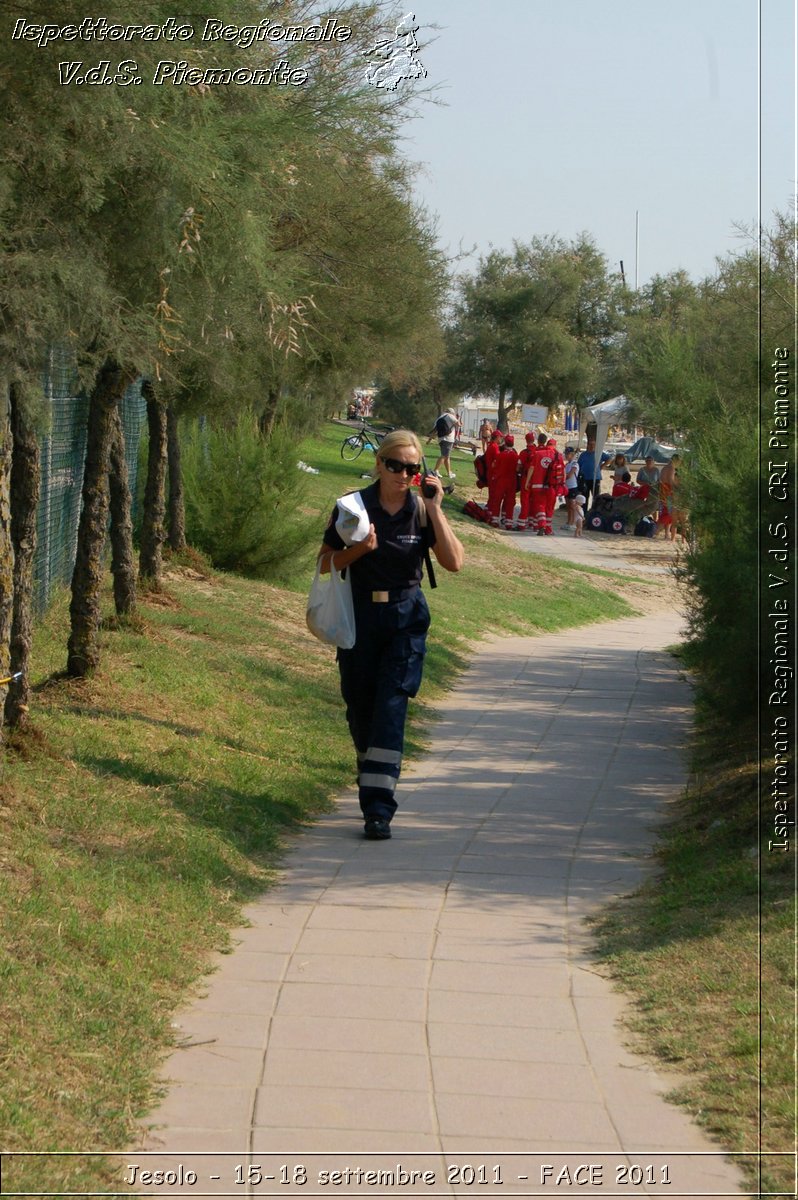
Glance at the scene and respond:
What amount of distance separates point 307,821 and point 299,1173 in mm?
3846

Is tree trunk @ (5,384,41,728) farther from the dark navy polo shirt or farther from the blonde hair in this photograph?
the blonde hair

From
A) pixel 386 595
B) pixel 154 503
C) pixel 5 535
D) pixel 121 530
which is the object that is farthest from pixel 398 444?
pixel 154 503

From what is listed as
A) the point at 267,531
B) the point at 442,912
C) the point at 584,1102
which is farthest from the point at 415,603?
the point at 267,531

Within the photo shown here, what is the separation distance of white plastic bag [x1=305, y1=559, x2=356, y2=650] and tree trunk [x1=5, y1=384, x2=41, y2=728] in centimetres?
138

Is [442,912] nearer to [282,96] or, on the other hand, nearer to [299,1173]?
[299,1173]

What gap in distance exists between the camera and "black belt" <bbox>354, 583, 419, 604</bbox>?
690 cm

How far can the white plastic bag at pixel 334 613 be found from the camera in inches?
270

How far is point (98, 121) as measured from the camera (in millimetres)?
5809

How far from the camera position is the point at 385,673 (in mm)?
6906

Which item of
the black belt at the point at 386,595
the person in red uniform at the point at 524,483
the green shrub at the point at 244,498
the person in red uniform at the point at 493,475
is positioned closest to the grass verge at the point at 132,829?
the black belt at the point at 386,595

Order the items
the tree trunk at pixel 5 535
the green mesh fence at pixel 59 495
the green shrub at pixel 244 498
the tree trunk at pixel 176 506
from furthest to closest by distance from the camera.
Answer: the green shrub at pixel 244 498 → the tree trunk at pixel 176 506 → the green mesh fence at pixel 59 495 → the tree trunk at pixel 5 535

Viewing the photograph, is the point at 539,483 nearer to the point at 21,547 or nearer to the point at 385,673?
the point at 385,673

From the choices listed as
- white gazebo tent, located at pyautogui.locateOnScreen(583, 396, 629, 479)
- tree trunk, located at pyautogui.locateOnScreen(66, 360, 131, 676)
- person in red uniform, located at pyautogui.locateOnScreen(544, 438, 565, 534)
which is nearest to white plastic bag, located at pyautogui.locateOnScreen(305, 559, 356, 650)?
tree trunk, located at pyautogui.locateOnScreen(66, 360, 131, 676)

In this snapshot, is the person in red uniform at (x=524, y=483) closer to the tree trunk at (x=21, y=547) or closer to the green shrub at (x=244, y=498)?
the green shrub at (x=244, y=498)
